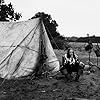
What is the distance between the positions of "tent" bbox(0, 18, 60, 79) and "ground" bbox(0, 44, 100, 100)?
2.32ft

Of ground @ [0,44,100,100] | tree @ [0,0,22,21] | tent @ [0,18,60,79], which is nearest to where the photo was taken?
ground @ [0,44,100,100]

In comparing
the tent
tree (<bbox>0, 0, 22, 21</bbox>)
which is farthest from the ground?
tree (<bbox>0, 0, 22, 21</bbox>)

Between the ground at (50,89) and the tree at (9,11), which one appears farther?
the tree at (9,11)

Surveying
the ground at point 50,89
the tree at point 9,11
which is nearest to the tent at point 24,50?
the ground at point 50,89

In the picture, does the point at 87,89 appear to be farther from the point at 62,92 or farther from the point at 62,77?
the point at 62,77

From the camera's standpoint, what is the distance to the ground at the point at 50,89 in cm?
701

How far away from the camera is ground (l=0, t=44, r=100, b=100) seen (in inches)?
276

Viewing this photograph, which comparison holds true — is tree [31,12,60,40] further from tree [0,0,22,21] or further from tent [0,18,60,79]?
tent [0,18,60,79]

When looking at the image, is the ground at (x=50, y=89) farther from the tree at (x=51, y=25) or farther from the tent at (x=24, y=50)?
the tree at (x=51, y=25)

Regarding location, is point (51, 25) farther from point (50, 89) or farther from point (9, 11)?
point (50, 89)

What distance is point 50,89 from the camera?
26.5 feet

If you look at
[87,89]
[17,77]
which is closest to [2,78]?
[17,77]

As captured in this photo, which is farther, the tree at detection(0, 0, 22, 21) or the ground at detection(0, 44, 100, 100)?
the tree at detection(0, 0, 22, 21)

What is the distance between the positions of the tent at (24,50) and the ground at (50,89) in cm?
71
